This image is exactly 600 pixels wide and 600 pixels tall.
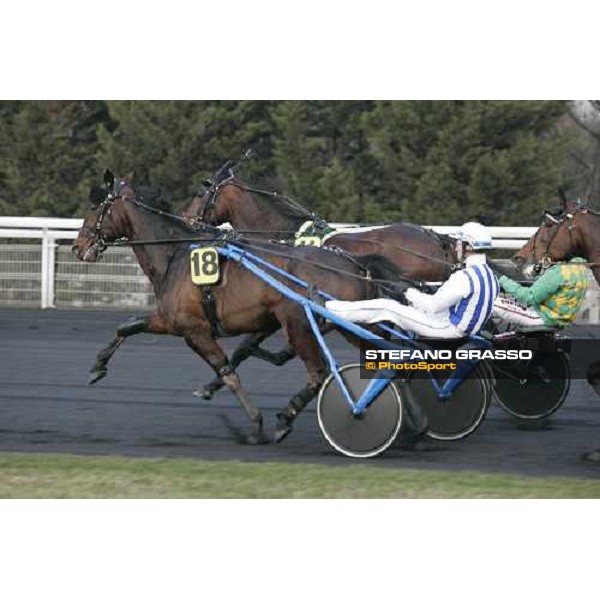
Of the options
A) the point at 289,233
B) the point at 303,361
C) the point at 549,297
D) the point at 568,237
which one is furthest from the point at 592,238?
the point at 289,233

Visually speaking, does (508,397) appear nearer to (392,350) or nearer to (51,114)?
(392,350)

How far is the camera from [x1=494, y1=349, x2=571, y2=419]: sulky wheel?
10.5 meters

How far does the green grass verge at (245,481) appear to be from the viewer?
792 centimetres

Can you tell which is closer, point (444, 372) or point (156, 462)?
point (156, 462)

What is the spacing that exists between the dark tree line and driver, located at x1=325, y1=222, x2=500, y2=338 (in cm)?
1362

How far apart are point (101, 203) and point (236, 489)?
3.50 m

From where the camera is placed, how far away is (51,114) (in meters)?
24.5

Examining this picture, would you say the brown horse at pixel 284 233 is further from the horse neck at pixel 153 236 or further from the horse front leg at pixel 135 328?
the horse front leg at pixel 135 328

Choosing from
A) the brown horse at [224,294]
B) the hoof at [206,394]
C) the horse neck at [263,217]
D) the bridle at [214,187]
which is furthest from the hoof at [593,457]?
the bridle at [214,187]

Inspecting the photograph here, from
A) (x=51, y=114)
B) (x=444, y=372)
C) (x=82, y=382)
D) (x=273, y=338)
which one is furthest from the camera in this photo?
(x=51, y=114)

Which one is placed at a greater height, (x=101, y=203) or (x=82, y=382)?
(x=101, y=203)

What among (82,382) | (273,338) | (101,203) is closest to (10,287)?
(273,338)

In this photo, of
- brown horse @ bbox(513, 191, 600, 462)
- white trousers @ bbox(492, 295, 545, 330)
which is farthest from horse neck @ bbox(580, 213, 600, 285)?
white trousers @ bbox(492, 295, 545, 330)

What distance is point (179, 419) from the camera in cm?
1070
